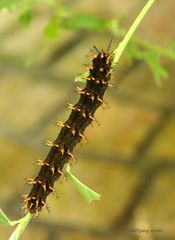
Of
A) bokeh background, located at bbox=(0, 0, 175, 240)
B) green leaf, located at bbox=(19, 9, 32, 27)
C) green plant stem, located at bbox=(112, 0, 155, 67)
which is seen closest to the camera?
green plant stem, located at bbox=(112, 0, 155, 67)

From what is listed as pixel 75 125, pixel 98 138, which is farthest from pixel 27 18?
pixel 98 138

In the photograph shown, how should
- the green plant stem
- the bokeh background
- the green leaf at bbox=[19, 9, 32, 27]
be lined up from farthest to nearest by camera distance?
the bokeh background, the green leaf at bbox=[19, 9, 32, 27], the green plant stem

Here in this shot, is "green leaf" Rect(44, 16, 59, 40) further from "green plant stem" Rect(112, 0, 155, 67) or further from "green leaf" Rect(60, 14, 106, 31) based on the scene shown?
"green plant stem" Rect(112, 0, 155, 67)

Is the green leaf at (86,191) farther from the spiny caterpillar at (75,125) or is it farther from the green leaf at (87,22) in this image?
the green leaf at (87,22)

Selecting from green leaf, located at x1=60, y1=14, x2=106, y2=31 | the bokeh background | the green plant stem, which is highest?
the green plant stem

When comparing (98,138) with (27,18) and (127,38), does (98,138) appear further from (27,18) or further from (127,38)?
(127,38)

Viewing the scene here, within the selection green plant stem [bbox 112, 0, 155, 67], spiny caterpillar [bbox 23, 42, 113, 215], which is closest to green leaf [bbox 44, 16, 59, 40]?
spiny caterpillar [bbox 23, 42, 113, 215]
